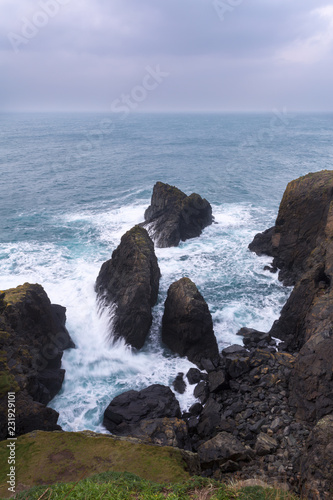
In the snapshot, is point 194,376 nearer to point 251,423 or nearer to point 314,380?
point 251,423

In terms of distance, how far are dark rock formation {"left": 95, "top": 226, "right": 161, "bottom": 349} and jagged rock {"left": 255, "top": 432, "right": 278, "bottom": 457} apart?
11.6 meters

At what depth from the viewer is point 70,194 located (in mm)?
62406

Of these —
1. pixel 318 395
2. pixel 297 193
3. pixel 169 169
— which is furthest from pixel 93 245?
pixel 169 169

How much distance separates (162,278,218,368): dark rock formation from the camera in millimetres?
23141

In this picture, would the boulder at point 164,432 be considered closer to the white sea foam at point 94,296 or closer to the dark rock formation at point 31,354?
the white sea foam at point 94,296

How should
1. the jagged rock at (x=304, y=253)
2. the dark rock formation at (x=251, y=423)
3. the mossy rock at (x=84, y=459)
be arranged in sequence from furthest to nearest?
the jagged rock at (x=304, y=253)
the dark rock formation at (x=251, y=423)
the mossy rock at (x=84, y=459)

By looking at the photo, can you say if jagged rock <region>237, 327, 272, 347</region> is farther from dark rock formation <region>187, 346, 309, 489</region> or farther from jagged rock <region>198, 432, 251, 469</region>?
jagged rock <region>198, 432, 251, 469</region>

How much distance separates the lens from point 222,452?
14531mm

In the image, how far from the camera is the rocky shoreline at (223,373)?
46.7 ft

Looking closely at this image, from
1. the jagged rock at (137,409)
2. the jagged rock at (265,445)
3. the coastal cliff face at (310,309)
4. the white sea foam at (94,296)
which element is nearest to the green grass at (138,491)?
the coastal cliff face at (310,309)

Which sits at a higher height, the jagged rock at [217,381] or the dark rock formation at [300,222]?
the dark rock formation at [300,222]

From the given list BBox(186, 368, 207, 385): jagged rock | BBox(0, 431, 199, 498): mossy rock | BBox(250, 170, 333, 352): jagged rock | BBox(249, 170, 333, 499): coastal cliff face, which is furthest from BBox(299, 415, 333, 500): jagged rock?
BBox(186, 368, 207, 385): jagged rock

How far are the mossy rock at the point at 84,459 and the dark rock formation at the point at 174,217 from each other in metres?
27.9

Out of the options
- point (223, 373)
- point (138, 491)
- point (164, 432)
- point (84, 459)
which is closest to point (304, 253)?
point (223, 373)
